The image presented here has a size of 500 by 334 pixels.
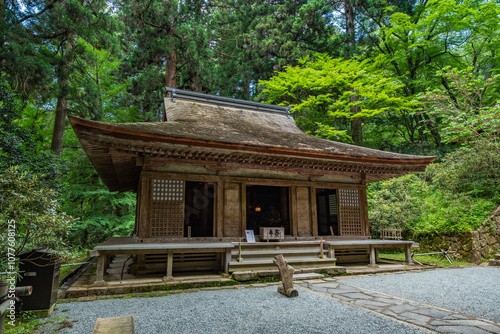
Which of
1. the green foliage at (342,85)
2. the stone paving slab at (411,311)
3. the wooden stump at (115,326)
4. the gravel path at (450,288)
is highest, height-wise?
the green foliage at (342,85)

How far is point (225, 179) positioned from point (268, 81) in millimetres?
9190

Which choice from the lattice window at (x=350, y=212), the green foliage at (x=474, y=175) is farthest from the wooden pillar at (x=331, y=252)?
the green foliage at (x=474, y=175)

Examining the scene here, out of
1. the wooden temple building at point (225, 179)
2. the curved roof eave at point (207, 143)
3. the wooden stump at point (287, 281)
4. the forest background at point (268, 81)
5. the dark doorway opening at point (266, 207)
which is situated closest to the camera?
the wooden stump at point (287, 281)

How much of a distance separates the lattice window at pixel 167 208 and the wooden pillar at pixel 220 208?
961 mm

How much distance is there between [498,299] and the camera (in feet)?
16.2

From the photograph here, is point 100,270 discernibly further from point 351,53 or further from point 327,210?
point 351,53

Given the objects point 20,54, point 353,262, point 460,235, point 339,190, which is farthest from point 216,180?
point 460,235

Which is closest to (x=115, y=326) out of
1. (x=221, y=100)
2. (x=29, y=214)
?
(x=29, y=214)

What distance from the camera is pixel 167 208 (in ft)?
23.6

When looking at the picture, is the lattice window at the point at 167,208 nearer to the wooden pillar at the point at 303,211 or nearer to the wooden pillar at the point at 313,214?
the wooden pillar at the point at 303,211

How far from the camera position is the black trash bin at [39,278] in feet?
12.6

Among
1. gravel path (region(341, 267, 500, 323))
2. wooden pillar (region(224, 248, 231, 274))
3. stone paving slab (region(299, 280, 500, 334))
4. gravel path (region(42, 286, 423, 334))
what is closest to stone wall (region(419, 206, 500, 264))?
gravel path (region(341, 267, 500, 323))

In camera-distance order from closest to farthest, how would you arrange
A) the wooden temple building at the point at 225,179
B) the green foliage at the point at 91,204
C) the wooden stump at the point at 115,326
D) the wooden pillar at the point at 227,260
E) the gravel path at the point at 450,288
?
A: the wooden stump at the point at 115,326, the gravel path at the point at 450,288, the wooden temple building at the point at 225,179, the wooden pillar at the point at 227,260, the green foliage at the point at 91,204

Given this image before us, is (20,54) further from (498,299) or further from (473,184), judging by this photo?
(473,184)
